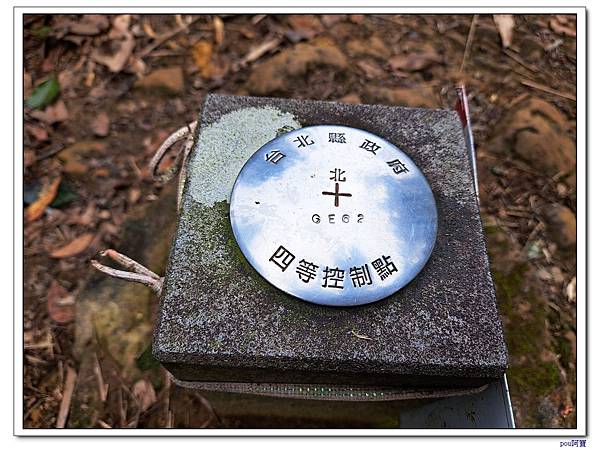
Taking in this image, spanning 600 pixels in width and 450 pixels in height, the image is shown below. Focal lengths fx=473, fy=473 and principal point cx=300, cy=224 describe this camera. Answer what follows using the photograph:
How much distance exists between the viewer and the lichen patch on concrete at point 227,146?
5.22ft

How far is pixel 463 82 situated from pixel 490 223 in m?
1.22

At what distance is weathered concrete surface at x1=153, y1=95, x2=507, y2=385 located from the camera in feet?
4.48

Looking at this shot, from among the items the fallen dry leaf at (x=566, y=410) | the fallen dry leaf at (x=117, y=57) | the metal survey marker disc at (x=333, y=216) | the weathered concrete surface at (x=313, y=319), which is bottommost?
the fallen dry leaf at (x=566, y=410)

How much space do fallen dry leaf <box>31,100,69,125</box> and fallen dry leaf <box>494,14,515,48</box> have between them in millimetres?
2902

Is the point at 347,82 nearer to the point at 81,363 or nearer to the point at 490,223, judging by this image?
the point at 490,223

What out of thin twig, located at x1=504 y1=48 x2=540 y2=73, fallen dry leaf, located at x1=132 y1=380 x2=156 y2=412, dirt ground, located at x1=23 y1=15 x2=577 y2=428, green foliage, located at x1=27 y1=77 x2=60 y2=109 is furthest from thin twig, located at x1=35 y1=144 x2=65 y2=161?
thin twig, located at x1=504 y1=48 x2=540 y2=73

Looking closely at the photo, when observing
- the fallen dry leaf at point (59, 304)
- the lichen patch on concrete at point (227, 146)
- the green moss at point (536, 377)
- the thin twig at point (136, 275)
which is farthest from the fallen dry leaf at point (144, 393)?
the green moss at point (536, 377)

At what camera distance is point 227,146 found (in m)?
1.68

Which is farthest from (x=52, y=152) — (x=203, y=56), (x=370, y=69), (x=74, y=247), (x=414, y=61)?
(x=414, y=61)

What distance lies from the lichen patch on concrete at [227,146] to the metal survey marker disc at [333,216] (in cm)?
8

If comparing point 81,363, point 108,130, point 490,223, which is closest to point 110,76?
point 108,130

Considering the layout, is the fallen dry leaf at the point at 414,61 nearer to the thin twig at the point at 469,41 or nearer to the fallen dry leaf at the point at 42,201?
the thin twig at the point at 469,41
